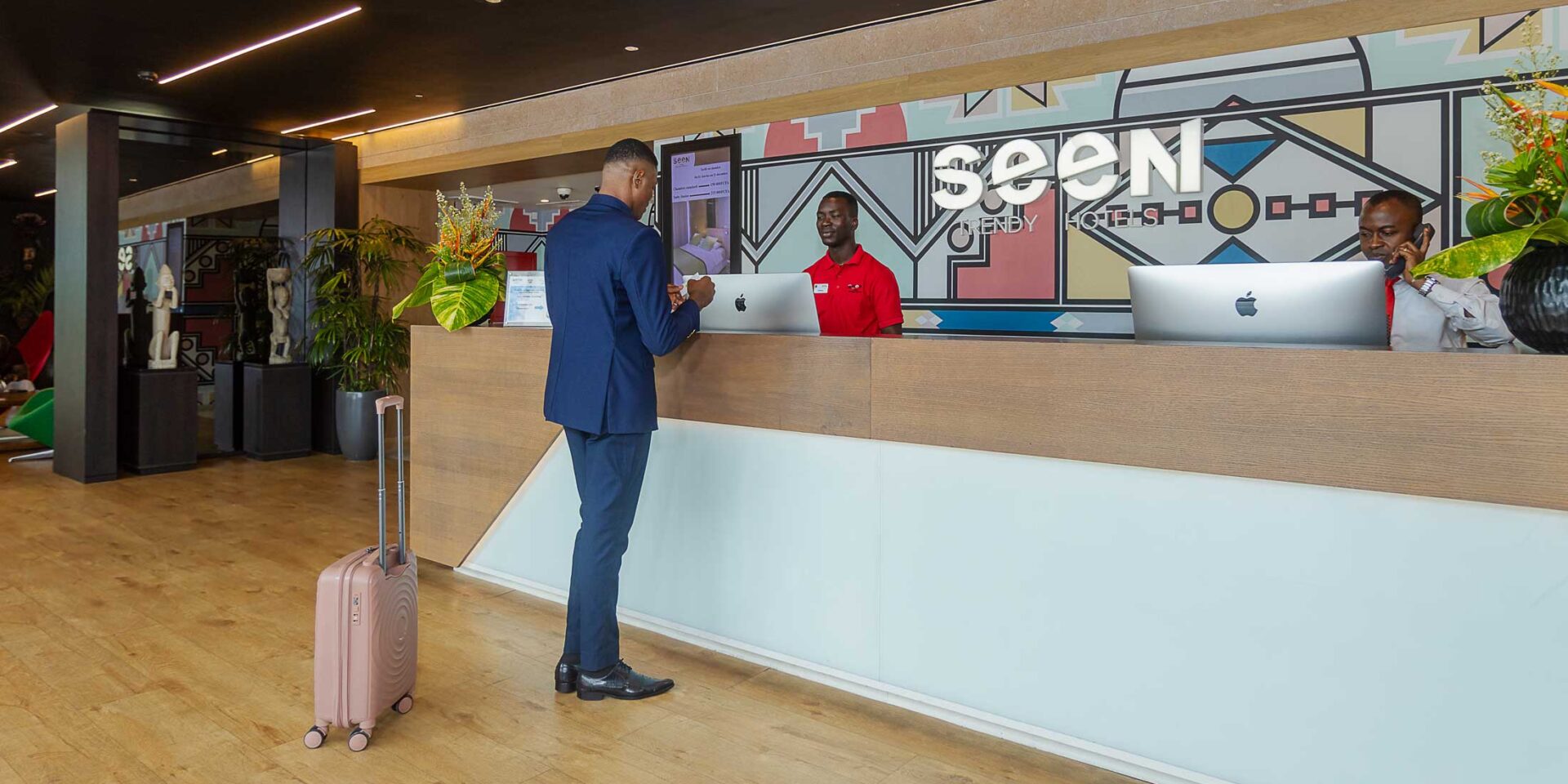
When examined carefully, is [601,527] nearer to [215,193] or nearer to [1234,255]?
[1234,255]

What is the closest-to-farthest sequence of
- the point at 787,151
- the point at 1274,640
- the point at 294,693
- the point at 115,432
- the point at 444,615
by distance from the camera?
1. the point at 1274,640
2. the point at 294,693
3. the point at 444,615
4. the point at 787,151
5. the point at 115,432

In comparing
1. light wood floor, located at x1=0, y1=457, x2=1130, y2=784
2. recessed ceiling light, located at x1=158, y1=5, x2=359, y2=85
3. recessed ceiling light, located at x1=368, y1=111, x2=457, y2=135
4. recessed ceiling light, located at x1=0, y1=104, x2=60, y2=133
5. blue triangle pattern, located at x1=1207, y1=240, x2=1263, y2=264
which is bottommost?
light wood floor, located at x1=0, y1=457, x2=1130, y2=784

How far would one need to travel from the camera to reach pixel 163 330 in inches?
310

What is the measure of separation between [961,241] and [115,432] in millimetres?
6230

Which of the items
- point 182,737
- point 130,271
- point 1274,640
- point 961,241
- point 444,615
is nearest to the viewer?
point 1274,640

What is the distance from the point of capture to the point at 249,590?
443 cm

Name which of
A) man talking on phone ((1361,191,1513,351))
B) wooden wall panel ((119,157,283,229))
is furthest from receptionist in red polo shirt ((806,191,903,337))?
wooden wall panel ((119,157,283,229))

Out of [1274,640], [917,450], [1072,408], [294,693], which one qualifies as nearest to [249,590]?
[294,693]

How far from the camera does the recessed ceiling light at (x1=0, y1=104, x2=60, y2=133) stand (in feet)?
26.4

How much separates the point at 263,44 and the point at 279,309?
311cm

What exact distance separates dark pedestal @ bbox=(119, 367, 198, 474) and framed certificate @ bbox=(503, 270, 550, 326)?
15.4 ft

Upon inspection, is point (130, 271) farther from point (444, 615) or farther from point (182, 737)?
point (182, 737)

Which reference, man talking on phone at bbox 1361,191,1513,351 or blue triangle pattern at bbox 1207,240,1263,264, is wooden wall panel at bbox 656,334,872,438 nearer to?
man talking on phone at bbox 1361,191,1513,351

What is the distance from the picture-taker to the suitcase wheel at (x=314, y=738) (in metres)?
2.80
